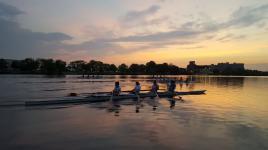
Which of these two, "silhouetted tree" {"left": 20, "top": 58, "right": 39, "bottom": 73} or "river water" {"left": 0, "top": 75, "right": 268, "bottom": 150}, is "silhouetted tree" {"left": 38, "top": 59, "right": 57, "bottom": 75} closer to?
"silhouetted tree" {"left": 20, "top": 58, "right": 39, "bottom": 73}

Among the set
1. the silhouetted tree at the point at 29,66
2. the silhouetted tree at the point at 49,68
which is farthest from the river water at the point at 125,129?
the silhouetted tree at the point at 29,66

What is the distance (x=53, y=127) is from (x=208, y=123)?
10.5 meters

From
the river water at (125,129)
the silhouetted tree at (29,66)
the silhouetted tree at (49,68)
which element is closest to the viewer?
the river water at (125,129)

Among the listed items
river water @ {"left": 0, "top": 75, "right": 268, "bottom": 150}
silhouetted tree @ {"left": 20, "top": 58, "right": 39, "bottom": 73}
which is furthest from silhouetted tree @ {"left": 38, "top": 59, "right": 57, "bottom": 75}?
river water @ {"left": 0, "top": 75, "right": 268, "bottom": 150}

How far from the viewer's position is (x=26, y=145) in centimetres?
1280

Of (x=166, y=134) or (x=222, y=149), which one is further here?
(x=166, y=134)

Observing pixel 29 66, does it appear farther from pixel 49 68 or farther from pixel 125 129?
pixel 125 129

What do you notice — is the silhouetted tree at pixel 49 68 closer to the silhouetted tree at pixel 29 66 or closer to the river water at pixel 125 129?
the silhouetted tree at pixel 29 66

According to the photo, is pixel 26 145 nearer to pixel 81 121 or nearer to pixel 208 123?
pixel 81 121

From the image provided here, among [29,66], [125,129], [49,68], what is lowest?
[125,129]

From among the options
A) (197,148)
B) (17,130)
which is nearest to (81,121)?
(17,130)

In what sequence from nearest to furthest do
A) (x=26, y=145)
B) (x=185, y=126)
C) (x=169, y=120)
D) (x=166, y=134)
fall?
(x=26, y=145) → (x=166, y=134) → (x=185, y=126) → (x=169, y=120)

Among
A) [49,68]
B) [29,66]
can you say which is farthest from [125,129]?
[29,66]

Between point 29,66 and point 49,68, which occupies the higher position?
point 29,66
